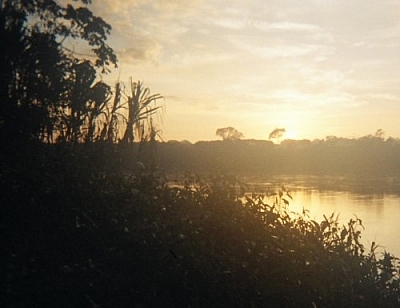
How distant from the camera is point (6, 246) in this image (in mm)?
5793

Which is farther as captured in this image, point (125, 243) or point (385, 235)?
point (385, 235)

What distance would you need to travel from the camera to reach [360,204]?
26625mm

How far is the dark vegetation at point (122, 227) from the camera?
582cm

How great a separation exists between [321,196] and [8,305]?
23.1 meters

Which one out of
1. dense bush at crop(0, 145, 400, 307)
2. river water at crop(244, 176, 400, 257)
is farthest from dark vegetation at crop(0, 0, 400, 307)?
river water at crop(244, 176, 400, 257)

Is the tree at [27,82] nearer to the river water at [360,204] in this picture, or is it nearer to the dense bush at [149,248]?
the dense bush at [149,248]

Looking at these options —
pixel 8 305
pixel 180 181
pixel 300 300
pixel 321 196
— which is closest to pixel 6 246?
pixel 8 305

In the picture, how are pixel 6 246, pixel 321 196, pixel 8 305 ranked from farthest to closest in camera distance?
pixel 321 196 < pixel 6 246 < pixel 8 305

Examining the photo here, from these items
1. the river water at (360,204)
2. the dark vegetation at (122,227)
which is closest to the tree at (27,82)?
the dark vegetation at (122,227)

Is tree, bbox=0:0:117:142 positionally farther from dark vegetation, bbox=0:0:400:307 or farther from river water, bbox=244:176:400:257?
river water, bbox=244:176:400:257

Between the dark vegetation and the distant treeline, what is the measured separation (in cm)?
130

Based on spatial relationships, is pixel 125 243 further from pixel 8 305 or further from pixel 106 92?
pixel 106 92

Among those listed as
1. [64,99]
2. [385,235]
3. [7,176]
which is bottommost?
[385,235]

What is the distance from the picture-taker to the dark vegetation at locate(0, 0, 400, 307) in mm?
5824
